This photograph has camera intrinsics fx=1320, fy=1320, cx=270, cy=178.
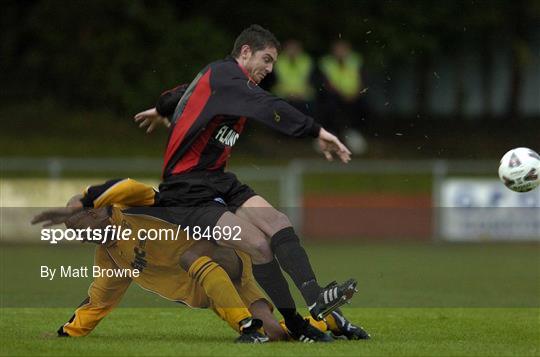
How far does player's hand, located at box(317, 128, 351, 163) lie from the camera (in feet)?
26.2

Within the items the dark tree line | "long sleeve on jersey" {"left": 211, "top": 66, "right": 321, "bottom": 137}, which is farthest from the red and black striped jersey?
the dark tree line

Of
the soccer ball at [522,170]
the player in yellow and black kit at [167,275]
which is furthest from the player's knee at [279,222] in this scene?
the soccer ball at [522,170]

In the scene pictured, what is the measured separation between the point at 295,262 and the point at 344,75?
47.6 ft

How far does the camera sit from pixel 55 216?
26.7ft

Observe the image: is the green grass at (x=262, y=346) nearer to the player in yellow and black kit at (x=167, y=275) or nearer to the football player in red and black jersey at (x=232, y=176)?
the player in yellow and black kit at (x=167, y=275)

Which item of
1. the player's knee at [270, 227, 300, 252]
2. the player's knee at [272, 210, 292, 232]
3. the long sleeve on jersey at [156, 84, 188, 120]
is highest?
the long sleeve on jersey at [156, 84, 188, 120]

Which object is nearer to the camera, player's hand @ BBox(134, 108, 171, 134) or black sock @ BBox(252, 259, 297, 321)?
black sock @ BBox(252, 259, 297, 321)

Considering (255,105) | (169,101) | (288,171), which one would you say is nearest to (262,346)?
(255,105)

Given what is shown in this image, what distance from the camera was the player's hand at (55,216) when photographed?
318 inches

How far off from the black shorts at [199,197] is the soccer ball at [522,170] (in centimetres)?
192

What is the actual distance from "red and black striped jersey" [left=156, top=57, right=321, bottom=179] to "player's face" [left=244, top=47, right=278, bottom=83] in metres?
0.11

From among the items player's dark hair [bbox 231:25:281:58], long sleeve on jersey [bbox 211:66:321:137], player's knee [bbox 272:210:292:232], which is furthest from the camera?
player's dark hair [bbox 231:25:281:58]

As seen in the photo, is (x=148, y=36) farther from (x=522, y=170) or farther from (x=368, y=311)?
(x=522, y=170)

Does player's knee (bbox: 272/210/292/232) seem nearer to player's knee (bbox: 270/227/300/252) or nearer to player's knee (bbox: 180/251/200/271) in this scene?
player's knee (bbox: 270/227/300/252)
